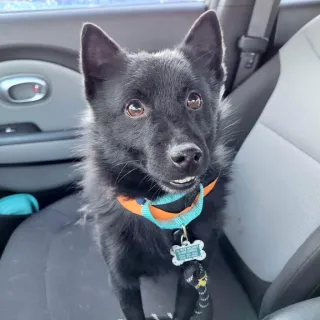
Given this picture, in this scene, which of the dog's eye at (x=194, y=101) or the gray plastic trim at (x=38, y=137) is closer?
the dog's eye at (x=194, y=101)

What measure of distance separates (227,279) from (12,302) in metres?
0.81

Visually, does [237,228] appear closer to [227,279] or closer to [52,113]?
[227,279]

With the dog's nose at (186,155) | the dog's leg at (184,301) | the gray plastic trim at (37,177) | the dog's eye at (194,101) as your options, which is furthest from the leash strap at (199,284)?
the gray plastic trim at (37,177)

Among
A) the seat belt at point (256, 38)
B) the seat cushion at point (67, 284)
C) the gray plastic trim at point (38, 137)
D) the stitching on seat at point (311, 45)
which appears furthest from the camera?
the gray plastic trim at point (38, 137)

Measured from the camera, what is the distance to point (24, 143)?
2.24m

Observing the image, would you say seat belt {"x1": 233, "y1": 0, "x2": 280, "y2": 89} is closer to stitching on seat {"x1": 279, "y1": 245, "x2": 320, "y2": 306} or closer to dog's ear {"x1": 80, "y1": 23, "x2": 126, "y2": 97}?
dog's ear {"x1": 80, "y1": 23, "x2": 126, "y2": 97}

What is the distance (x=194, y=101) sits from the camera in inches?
57.4

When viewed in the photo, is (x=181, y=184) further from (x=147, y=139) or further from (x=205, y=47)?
(x=205, y=47)

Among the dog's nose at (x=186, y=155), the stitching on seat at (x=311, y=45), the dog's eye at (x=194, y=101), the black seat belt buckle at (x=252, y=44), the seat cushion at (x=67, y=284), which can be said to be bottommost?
the seat cushion at (x=67, y=284)

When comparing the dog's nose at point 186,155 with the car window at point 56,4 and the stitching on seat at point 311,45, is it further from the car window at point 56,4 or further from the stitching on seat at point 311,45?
the car window at point 56,4

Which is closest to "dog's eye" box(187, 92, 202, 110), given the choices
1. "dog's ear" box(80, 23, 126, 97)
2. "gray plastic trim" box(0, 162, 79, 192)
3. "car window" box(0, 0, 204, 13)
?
"dog's ear" box(80, 23, 126, 97)

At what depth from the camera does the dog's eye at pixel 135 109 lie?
1.42m

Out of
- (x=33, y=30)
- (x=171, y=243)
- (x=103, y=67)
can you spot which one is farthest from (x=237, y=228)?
(x=33, y=30)

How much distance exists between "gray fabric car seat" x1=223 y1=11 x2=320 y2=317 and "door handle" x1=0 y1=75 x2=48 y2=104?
972 millimetres
